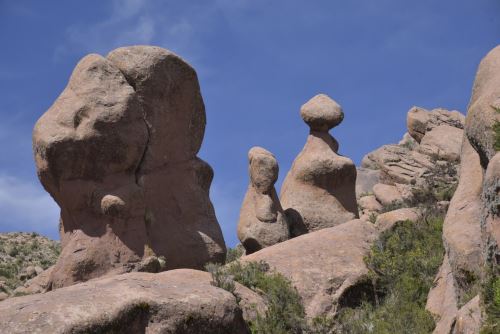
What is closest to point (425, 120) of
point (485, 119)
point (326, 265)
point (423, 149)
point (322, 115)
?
point (423, 149)

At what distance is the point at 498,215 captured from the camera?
10.1m

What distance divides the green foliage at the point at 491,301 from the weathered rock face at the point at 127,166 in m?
8.57

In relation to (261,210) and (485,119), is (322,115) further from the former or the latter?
(485,119)

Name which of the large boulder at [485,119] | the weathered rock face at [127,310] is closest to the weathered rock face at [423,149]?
the large boulder at [485,119]

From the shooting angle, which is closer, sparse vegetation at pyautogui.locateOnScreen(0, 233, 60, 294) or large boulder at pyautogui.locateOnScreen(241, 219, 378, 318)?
large boulder at pyautogui.locateOnScreen(241, 219, 378, 318)

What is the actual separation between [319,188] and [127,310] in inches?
458

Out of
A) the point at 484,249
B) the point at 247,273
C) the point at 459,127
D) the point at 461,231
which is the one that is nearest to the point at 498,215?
the point at 484,249

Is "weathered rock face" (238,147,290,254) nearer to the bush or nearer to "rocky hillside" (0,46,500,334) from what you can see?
"rocky hillside" (0,46,500,334)

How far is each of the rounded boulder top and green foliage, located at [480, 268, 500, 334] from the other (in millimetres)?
13562

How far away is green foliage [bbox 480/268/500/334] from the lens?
9.87 m

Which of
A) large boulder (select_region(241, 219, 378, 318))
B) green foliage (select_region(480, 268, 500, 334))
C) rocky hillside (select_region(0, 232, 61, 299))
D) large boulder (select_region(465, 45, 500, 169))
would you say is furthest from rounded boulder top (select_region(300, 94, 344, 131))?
green foliage (select_region(480, 268, 500, 334))

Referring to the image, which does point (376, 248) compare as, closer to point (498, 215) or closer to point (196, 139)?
point (196, 139)

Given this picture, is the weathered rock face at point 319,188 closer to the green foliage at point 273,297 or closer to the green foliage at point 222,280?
the green foliage at point 273,297

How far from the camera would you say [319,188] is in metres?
22.7
